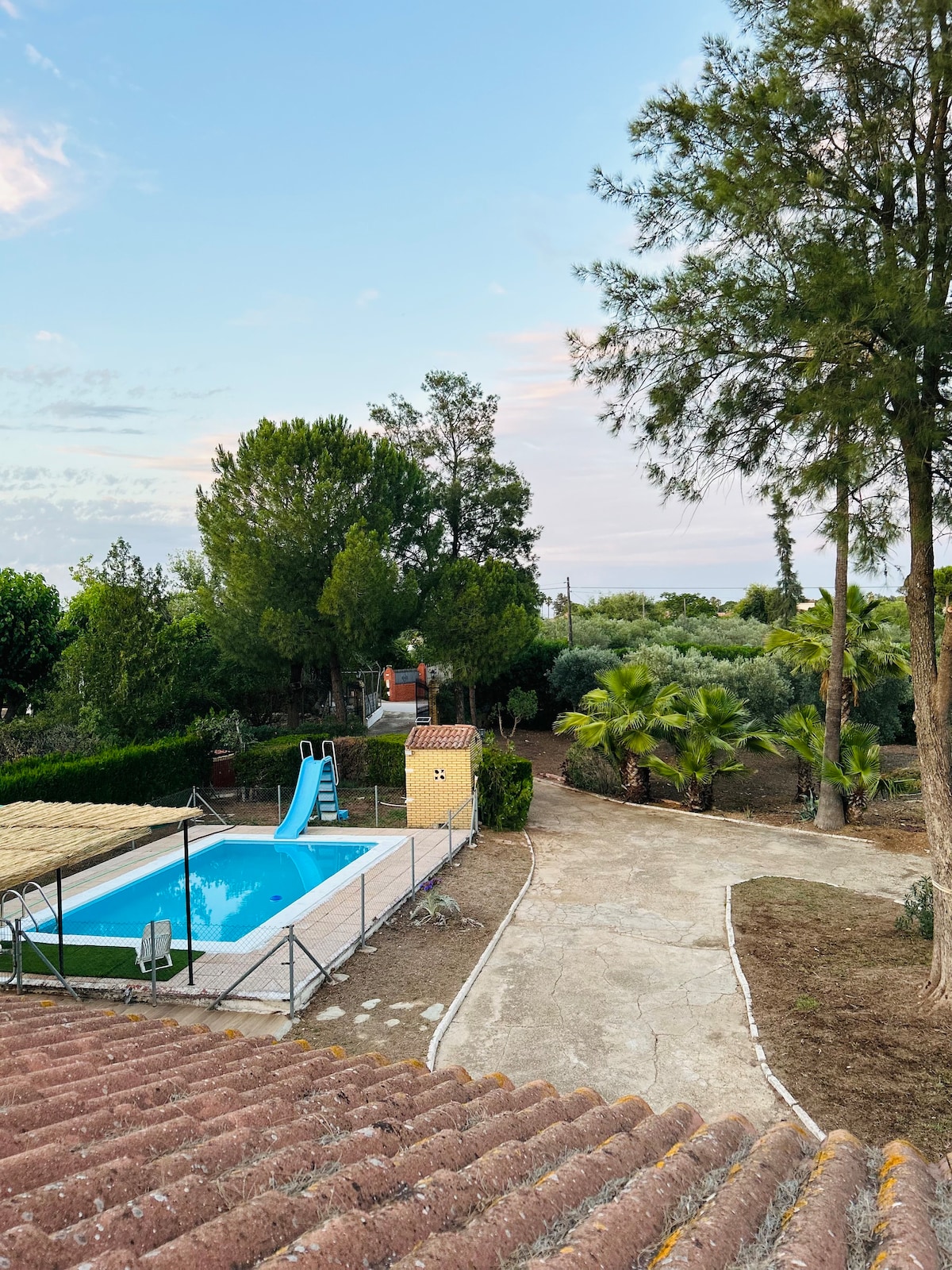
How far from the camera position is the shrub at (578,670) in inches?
1164

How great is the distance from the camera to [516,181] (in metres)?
12.8

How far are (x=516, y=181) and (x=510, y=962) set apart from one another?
11439 millimetres

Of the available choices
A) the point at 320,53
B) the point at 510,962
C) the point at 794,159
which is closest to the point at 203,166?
the point at 320,53

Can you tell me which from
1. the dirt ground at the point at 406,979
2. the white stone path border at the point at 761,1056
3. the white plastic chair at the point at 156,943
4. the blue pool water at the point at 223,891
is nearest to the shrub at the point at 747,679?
the blue pool water at the point at 223,891

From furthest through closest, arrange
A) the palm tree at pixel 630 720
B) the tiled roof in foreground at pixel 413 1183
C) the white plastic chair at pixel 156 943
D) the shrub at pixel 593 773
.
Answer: the shrub at pixel 593 773 < the palm tree at pixel 630 720 < the white plastic chair at pixel 156 943 < the tiled roof in foreground at pixel 413 1183

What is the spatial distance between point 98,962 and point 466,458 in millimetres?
31396

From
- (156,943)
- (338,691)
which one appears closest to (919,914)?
(156,943)

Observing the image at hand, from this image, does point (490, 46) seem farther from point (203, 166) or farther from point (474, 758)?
point (474, 758)

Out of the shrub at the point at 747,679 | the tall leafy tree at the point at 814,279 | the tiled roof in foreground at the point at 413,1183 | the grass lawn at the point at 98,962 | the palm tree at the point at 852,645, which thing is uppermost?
the tall leafy tree at the point at 814,279

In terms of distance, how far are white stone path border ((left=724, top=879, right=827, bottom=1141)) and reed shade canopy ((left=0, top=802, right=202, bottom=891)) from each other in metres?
6.27

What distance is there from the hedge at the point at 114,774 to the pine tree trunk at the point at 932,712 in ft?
45.4

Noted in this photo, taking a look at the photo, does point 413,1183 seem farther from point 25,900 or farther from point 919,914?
point 25,900

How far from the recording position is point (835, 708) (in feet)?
53.8

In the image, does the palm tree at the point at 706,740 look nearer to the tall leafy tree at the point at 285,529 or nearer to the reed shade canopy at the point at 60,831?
the tall leafy tree at the point at 285,529
